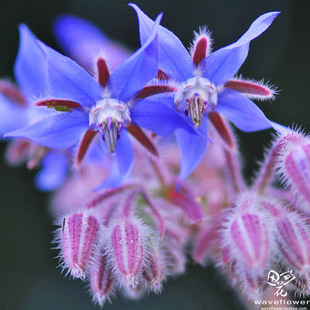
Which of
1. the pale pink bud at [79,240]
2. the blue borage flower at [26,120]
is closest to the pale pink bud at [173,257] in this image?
the pale pink bud at [79,240]

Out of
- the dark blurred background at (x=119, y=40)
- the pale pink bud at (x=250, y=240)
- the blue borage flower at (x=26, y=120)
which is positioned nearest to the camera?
the pale pink bud at (x=250, y=240)

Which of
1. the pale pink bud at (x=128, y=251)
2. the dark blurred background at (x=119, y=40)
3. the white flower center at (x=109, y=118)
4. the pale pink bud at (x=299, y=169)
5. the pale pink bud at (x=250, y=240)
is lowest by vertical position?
the dark blurred background at (x=119, y=40)

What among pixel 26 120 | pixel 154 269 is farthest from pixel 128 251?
pixel 26 120

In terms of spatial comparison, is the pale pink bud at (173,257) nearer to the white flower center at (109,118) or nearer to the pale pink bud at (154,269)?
the pale pink bud at (154,269)

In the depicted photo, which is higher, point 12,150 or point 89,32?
point 89,32

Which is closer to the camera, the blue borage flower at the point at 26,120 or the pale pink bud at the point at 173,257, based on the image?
the pale pink bud at the point at 173,257

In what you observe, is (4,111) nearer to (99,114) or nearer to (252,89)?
(99,114)

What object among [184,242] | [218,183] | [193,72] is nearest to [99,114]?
[193,72]
